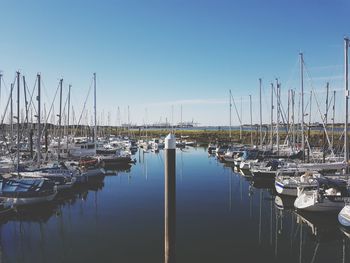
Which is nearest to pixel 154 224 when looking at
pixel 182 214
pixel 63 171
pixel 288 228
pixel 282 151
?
pixel 182 214

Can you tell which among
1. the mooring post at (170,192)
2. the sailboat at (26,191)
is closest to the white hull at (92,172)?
the sailboat at (26,191)

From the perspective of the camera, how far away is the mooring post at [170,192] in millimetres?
10055

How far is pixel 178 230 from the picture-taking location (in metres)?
18.5

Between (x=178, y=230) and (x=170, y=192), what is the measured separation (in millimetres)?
9010

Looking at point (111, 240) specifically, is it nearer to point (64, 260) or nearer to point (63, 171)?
point (64, 260)

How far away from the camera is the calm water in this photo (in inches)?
597

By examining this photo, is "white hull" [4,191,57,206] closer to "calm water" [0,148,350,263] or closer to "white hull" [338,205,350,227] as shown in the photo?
"calm water" [0,148,350,263]

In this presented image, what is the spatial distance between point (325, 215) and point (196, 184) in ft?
48.0

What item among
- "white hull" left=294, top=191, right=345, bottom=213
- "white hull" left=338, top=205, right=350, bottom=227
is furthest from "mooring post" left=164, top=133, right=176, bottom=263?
"white hull" left=294, top=191, right=345, bottom=213

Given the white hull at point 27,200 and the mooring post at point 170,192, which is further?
the white hull at point 27,200

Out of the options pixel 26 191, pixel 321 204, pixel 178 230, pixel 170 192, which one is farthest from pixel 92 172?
pixel 170 192

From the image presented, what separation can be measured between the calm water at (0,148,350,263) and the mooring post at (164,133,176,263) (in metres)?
4.09

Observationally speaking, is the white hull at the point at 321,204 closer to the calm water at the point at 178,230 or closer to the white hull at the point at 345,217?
the calm water at the point at 178,230

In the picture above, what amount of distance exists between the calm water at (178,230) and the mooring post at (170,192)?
4085mm
